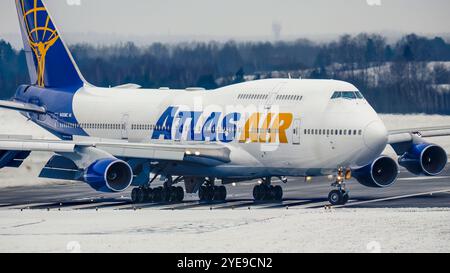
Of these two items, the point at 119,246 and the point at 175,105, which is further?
the point at 175,105

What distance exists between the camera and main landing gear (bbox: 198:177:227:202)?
47.1 m

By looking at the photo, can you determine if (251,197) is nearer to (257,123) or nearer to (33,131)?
(257,123)

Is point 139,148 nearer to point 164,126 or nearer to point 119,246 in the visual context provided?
point 164,126

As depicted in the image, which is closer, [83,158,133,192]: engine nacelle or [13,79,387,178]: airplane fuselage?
[13,79,387,178]: airplane fuselage

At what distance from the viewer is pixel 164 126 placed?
4788 centimetres

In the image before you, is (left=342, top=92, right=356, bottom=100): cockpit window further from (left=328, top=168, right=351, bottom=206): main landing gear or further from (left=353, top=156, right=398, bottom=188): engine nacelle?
(left=353, top=156, right=398, bottom=188): engine nacelle

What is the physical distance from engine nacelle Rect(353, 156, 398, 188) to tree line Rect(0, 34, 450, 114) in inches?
699

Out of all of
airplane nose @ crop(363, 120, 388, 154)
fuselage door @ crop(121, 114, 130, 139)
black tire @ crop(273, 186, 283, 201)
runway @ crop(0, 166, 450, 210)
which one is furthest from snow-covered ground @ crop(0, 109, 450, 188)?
airplane nose @ crop(363, 120, 388, 154)

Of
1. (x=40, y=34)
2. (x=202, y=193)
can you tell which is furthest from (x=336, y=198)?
(x=40, y=34)

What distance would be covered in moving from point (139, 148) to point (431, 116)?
88.7 feet

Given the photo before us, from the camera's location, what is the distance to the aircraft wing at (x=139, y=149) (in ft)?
145
